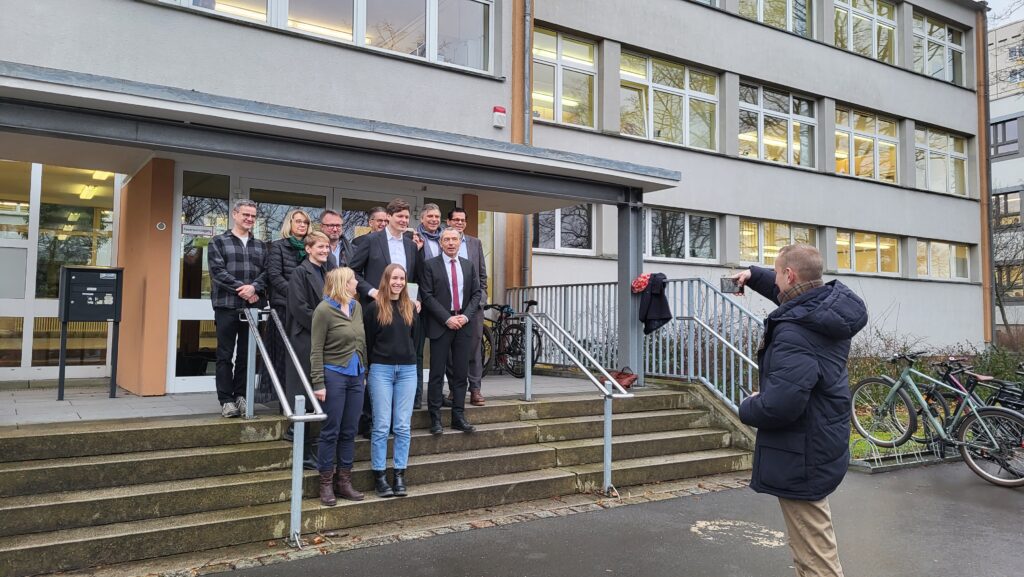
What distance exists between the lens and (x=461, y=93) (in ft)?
35.7

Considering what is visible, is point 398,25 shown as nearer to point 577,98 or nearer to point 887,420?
point 577,98

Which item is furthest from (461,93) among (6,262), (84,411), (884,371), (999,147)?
(999,147)

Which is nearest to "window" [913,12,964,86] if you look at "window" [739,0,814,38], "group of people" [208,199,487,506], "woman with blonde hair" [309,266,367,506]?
"window" [739,0,814,38]

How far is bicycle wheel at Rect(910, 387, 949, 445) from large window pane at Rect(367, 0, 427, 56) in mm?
7914

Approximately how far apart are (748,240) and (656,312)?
819 centimetres

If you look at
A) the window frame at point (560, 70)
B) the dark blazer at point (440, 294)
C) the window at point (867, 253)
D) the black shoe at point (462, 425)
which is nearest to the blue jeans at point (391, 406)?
the dark blazer at point (440, 294)

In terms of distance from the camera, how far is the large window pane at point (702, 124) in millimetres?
15016

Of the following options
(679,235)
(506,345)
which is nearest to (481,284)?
(506,345)

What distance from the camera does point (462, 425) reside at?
6.22 metres

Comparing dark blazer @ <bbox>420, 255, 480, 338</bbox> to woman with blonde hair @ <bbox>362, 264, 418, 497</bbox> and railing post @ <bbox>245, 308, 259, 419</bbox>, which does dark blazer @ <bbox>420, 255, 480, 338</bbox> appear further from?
railing post @ <bbox>245, 308, 259, 419</bbox>

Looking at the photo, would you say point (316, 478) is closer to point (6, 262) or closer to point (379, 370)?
point (379, 370)

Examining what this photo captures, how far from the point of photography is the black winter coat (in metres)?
3.15

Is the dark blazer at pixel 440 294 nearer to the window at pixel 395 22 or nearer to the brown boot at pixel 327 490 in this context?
the brown boot at pixel 327 490

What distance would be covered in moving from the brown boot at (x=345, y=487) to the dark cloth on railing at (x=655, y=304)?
165 inches
